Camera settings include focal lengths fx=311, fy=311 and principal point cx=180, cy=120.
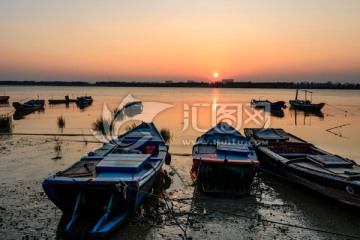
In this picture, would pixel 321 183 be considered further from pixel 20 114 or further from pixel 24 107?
pixel 24 107

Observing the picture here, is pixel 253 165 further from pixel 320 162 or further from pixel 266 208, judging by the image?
pixel 320 162

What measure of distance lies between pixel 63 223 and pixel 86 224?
108cm

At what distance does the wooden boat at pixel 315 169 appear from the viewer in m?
9.55

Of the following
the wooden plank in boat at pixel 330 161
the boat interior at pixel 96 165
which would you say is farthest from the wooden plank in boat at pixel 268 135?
the boat interior at pixel 96 165

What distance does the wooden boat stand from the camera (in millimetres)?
9555

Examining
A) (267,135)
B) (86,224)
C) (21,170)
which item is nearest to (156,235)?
(86,224)

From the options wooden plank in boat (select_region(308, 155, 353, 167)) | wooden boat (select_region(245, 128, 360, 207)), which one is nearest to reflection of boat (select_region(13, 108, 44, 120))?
wooden boat (select_region(245, 128, 360, 207))

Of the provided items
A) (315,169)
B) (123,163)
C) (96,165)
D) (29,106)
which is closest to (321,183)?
(315,169)

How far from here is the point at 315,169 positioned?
1095 centimetres

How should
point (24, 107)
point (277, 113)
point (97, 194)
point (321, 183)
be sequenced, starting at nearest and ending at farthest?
point (97, 194), point (321, 183), point (24, 107), point (277, 113)

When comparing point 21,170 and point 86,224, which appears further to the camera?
point 21,170

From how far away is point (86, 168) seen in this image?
962 centimetres

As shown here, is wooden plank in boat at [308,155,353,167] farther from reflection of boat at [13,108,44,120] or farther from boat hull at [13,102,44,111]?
boat hull at [13,102,44,111]

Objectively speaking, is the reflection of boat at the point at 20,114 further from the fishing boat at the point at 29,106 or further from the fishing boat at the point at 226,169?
the fishing boat at the point at 226,169
